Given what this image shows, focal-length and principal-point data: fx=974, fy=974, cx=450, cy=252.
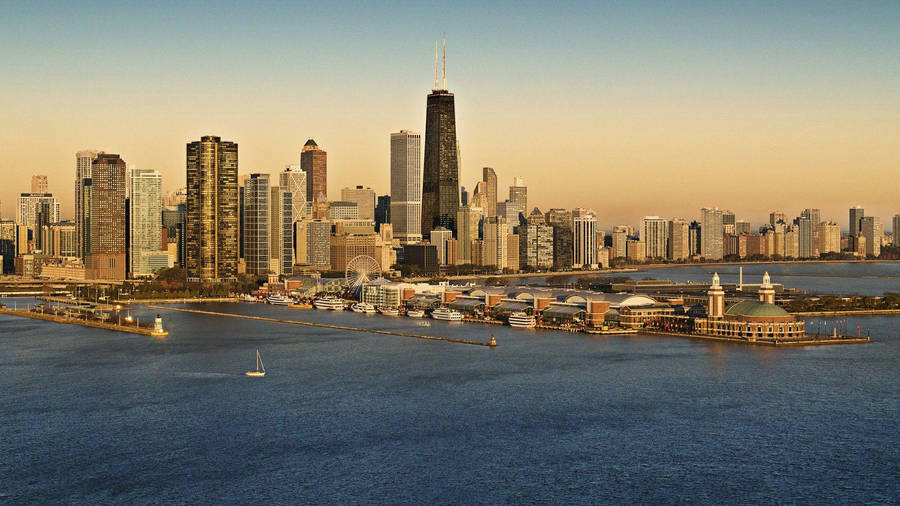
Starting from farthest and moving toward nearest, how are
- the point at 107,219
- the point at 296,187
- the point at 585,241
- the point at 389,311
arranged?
the point at 585,241 → the point at 296,187 → the point at 107,219 → the point at 389,311

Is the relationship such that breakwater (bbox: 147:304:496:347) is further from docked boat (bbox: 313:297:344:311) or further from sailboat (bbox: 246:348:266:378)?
sailboat (bbox: 246:348:266:378)

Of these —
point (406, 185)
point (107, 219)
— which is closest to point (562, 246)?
point (406, 185)

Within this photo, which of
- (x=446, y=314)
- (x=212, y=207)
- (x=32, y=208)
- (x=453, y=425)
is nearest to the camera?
(x=453, y=425)

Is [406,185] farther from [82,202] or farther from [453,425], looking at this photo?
[453,425]

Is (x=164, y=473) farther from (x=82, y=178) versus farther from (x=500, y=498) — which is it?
(x=82, y=178)

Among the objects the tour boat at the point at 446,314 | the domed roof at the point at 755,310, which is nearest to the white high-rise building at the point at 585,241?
the tour boat at the point at 446,314
